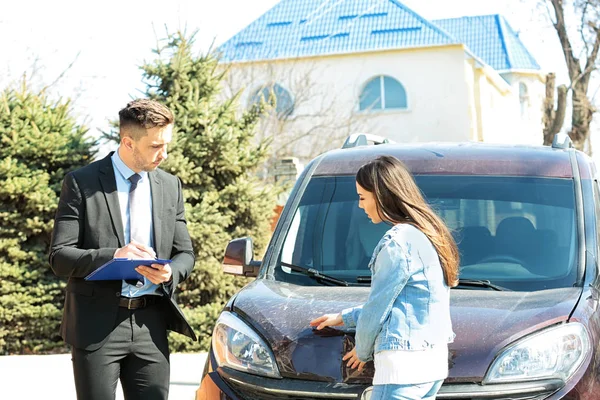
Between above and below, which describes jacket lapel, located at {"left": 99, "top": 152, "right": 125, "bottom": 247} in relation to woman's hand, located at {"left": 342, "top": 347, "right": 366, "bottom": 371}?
above

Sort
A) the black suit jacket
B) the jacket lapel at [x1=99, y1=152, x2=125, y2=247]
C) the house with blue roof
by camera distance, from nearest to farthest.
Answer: the black suit jacket, the jacket lapel at [x1=99, y1=152, x2=125, y2=247], the house with blue roof

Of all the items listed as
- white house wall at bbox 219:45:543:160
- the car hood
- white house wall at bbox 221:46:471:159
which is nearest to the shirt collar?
the car hood

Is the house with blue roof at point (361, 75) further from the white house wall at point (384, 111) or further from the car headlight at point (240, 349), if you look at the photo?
the car headlight at point (240, 349)

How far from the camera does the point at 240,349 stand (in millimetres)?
4262

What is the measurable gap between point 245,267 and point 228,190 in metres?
6.36

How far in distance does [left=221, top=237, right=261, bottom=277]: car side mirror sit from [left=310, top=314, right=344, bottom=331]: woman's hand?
1198 mm

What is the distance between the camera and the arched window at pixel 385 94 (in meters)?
34.9

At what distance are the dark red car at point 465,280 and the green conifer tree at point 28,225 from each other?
18.5ft

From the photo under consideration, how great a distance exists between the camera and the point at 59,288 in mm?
10625

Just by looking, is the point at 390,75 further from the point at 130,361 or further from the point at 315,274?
the point at 130,361

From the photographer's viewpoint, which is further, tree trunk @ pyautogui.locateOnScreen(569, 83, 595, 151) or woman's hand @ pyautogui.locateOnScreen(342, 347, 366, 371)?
tree trunk @ pyautogui.locateOnScreen(569, 83, 595, 151)

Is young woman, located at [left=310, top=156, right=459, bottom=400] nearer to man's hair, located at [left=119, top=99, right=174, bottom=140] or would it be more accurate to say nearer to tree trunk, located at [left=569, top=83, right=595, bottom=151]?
man's hair, located at [left=119, top=99, right=174, bottom=140]

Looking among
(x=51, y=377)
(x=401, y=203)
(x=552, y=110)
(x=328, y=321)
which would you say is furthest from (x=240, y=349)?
(x=552, y=110)

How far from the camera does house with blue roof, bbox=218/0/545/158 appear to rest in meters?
33.0
